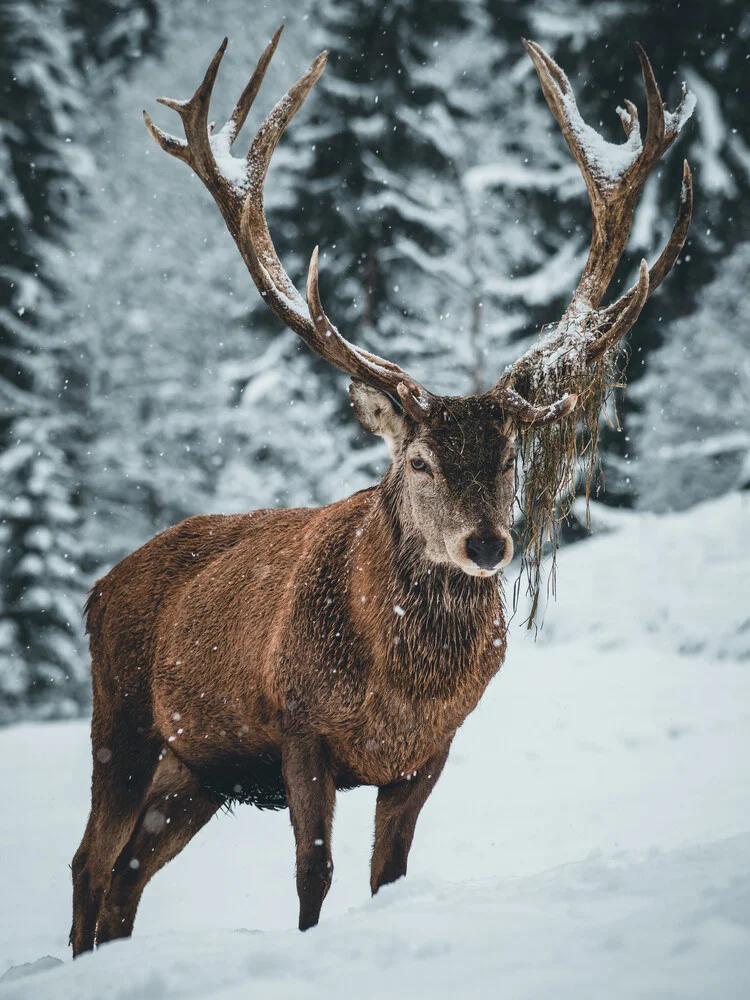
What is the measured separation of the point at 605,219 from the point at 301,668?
105 inches

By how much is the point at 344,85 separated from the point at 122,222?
9691 mm

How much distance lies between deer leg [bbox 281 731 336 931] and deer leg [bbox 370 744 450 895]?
0.26 m

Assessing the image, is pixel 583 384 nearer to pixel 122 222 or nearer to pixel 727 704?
pixel 727 704

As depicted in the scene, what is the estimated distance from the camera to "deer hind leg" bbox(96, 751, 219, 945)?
479 centimetres

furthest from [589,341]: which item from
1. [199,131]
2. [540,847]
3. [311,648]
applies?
[540,847]

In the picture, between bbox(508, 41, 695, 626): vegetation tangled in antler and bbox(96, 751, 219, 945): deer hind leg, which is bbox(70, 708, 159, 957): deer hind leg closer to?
bbox(96, 751, 219, 945): deer hind leg

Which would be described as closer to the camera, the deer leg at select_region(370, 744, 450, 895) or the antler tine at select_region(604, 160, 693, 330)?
the deer leg at select_region(370, 744, 450, 895)

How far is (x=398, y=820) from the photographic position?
159 inches

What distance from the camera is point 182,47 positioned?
92.0ft

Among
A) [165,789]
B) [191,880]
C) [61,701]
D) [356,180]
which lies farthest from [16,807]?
[356,180]

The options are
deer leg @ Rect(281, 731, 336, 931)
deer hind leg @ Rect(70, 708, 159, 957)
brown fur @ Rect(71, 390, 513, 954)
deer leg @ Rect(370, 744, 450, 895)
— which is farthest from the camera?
deer hind leg @ Rect(70, 708, 159, 957)

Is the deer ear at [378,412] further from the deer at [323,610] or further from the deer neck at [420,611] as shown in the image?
the deer neck at [420,611]

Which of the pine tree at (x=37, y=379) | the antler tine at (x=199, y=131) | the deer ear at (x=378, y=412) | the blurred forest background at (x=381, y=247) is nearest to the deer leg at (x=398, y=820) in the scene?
the deer ear at (x=378, y=412)

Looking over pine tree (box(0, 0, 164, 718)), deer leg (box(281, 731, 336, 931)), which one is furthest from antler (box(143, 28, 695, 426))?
pine tree (box(0, 0, 164, 718))
